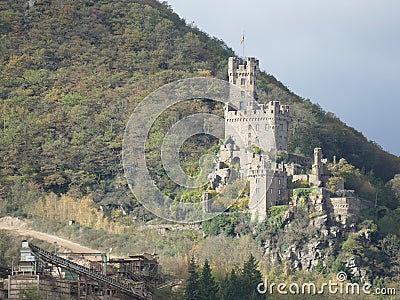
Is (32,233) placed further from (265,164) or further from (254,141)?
(254,141)

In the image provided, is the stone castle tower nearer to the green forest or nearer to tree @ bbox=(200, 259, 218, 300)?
the green forest

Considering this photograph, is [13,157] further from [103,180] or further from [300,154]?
[300,154]

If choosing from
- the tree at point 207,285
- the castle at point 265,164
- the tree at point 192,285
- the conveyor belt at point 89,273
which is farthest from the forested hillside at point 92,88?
the conveyor belt at point 89,273

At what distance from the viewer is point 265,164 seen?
10769cm

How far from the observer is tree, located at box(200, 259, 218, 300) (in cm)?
9100

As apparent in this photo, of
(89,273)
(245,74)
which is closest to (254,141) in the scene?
(245,74)

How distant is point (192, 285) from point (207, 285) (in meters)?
→ 0.81

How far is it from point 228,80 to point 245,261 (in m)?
27.2

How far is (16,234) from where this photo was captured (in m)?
107

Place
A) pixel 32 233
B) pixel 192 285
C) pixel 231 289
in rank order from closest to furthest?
pixel 192 285
pixel 231 289
pixel 32 233

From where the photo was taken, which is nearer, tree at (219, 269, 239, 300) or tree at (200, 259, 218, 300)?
tree at (200, 259, 218, 300)

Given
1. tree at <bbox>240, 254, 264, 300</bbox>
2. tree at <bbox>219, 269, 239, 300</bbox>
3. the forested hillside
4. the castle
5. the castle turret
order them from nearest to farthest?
1. tree at <bbox>219, 269, 239, 300</bbox>
2. tree at <bbox>240, 254, 264, 300</bbox>
3. the castle
4. the forested hillside
5. the castle turret

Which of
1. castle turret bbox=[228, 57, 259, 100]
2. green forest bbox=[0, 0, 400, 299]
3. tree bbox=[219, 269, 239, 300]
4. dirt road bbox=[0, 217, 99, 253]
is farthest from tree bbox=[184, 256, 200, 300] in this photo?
castle turret bbox=[228, 57, 259, 100]

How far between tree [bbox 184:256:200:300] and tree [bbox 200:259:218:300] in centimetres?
21
